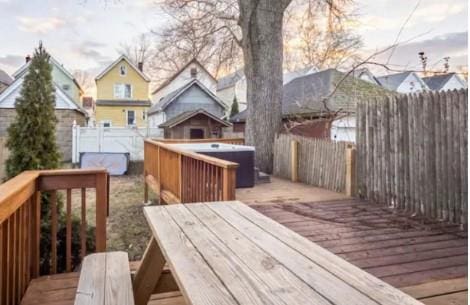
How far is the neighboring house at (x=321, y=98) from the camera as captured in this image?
39.6 feet

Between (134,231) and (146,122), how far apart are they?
17830mm

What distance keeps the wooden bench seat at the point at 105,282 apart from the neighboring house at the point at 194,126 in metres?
14.6

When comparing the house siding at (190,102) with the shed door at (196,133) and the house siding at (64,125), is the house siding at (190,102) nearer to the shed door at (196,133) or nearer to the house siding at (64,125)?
the shed door at (196,133)

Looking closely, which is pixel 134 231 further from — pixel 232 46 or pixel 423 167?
pixel 232 46

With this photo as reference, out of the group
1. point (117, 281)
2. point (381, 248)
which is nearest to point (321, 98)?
point (381, 248)

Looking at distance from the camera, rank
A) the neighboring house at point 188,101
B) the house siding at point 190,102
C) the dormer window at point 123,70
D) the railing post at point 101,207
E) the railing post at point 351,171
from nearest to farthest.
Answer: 1. the railing post at point 101,207
2. the railing post at point 351,171
3. the neighboring house at point 188,101
4. the house siding at point 190,102
5. the dormer window at point 123,70

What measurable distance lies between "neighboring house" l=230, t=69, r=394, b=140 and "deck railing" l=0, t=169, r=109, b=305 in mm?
8401

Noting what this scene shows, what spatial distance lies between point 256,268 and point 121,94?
23686 mm

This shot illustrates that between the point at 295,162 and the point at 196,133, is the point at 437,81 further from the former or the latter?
the point at 295,162

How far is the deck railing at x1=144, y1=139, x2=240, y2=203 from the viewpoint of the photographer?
406cm

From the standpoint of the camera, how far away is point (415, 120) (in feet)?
16.1

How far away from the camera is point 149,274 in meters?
2.10

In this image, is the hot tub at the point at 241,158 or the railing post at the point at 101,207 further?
the hot tub at the point at 241,158

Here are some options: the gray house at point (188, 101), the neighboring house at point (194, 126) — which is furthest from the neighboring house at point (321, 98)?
the gray house at point (188, 101)
